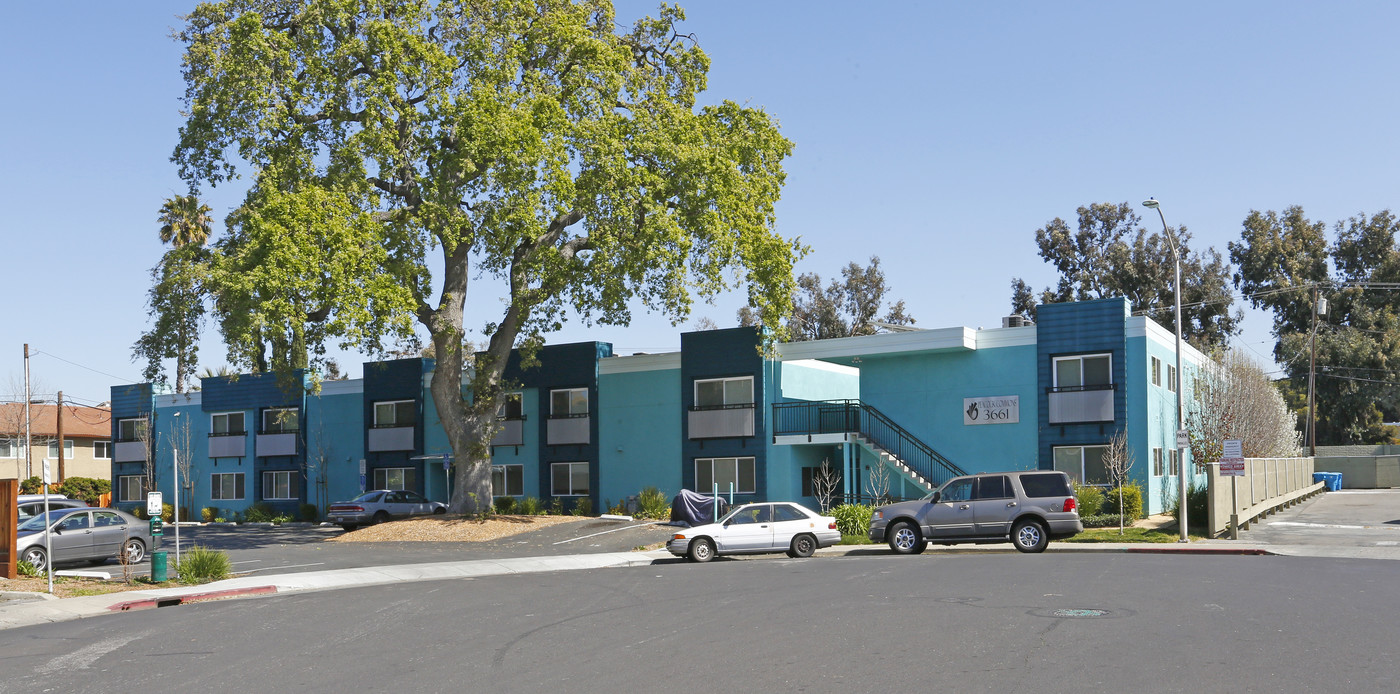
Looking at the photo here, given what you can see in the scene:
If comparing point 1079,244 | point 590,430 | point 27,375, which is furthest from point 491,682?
point 1079,244

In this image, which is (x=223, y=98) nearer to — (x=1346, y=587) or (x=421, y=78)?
(x=421, y=78)

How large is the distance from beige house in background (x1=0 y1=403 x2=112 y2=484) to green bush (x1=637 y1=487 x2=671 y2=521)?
42193mm

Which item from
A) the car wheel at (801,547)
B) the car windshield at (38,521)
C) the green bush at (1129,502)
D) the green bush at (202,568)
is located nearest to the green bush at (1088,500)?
the green bush at (1129,502)

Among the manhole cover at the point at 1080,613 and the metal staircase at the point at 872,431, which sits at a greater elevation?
the metal staircase at the point at 872,431

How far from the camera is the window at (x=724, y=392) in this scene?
38594 millimetres

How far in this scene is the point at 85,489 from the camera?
59781 mm

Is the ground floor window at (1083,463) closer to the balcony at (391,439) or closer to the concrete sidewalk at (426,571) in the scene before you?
the concrete sidewalk at (426,571)

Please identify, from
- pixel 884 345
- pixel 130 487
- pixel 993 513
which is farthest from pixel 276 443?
pixel 993 513

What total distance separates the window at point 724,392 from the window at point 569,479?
18.5 feet

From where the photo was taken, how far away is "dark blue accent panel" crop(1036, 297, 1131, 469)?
3344cm

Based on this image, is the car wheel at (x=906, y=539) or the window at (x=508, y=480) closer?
the car wheel at (x=906, y=539)

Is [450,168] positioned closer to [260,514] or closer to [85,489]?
[260,514]

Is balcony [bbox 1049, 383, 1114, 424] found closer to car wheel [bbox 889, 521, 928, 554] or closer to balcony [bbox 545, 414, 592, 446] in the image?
car wheel [bbox 889, 521, 928, 554]

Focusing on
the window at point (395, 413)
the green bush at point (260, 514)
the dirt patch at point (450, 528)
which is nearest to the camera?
the dirt patch at point (450, 528)
